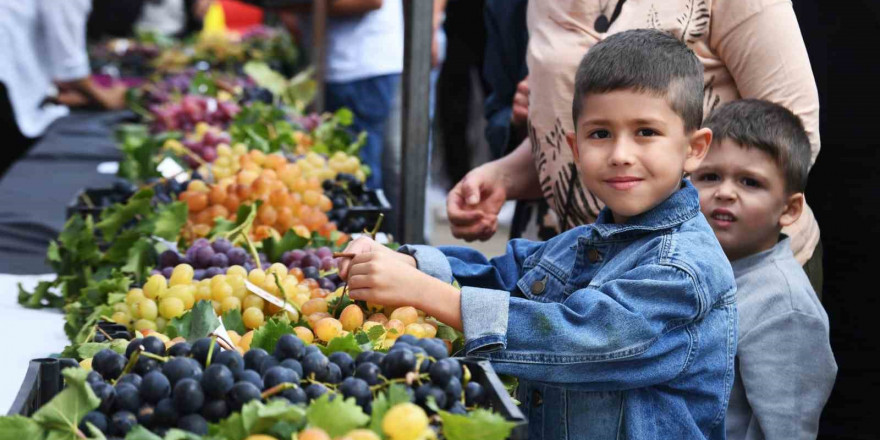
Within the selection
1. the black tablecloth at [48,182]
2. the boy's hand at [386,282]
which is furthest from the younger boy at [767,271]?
the black tablecloth at [48,182]

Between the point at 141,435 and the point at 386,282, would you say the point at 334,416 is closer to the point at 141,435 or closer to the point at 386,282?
the point at 141,435

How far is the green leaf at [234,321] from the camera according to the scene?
4.83 feet

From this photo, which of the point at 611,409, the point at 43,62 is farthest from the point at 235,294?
the point at 43,62

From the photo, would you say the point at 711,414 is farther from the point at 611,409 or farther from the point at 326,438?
the point at 326,438

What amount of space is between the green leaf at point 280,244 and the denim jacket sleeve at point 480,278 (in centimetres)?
35

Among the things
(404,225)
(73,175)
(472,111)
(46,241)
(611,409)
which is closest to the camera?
(611,409)

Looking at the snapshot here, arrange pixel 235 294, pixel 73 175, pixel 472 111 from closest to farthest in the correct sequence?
1. pixel 235 294
2. pixel 73 175
3. pixel 472 111

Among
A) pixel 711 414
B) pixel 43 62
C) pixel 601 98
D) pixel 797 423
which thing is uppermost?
pixel 601 98

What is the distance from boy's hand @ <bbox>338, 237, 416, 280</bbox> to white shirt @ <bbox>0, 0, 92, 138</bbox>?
3979mm

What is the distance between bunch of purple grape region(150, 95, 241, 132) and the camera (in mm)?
3598

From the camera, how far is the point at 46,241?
9.53ft

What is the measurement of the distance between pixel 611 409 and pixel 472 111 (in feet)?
19.2

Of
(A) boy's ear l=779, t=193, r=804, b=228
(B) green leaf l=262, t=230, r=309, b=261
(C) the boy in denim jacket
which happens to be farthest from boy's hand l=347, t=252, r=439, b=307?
(A) boy's ear l=779, t=193, r=804, b=228

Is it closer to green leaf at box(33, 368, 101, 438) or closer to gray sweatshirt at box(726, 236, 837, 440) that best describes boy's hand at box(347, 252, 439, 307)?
green leaf at box(33, 368, 101, 438)
